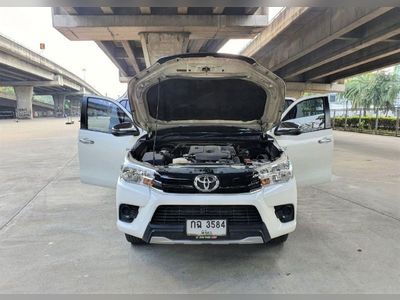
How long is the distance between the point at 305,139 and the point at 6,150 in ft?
37.8

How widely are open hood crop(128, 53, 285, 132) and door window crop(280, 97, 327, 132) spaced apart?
594 mm

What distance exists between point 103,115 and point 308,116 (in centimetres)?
308

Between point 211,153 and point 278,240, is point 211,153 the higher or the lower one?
the higher one

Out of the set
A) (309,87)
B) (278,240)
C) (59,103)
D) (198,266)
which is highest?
(59,103)

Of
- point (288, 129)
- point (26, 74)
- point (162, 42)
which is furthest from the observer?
point (26, 74)

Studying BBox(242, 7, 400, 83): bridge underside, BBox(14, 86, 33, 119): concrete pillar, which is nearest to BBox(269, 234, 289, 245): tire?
BBox(242, 7, 400, 83): bridge underside

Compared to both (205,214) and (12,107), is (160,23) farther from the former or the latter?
(12,107)

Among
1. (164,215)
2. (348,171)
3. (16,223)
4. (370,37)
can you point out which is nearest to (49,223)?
(16,223)

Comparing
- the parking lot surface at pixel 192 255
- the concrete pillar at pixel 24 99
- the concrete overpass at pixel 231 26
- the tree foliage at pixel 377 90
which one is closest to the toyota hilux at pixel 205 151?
the parking lot surface at pixel 192 255

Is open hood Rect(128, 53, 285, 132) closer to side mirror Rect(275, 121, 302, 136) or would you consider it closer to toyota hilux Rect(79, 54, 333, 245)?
toyota hilux Rect(79, 54, 333, 245)

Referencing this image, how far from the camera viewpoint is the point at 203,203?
335 cm

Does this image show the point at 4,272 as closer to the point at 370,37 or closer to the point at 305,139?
the point at 305,139

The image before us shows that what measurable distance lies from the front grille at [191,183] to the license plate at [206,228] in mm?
272

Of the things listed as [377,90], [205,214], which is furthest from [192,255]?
[377,90]
